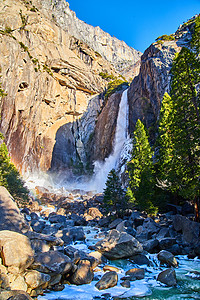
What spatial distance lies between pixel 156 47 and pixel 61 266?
44.5 meters

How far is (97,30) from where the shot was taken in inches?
4304

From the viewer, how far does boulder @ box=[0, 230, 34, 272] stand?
517cm

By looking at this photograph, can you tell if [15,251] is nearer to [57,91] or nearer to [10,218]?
[10,218]

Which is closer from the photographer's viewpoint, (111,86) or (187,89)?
(187,89)

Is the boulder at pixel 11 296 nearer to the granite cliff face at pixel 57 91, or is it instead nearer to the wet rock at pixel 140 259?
the wet rock at pixel 140 259

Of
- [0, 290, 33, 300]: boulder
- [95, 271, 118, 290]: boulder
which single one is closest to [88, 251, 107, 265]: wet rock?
[95, 271, 118, 290]: boulder

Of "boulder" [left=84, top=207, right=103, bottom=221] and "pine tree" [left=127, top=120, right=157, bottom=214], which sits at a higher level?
"pine tree" [left=127, top=120, right=157, bottom=214]

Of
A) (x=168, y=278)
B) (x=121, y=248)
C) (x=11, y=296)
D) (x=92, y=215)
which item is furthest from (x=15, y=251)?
(x=92, y=215)

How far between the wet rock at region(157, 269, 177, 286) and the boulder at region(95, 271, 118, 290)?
161cm

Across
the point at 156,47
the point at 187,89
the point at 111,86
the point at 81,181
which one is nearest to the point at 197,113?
the point at 187,89

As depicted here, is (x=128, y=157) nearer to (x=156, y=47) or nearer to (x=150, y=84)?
(x=150, y=84)

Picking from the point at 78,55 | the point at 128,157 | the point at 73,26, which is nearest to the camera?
the point at 128,157

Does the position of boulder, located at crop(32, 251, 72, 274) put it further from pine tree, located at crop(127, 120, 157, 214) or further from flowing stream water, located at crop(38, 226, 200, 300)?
pine tree, located at crop(127, 120, 157, 214)

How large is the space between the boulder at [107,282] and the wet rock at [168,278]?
161 centimetres
